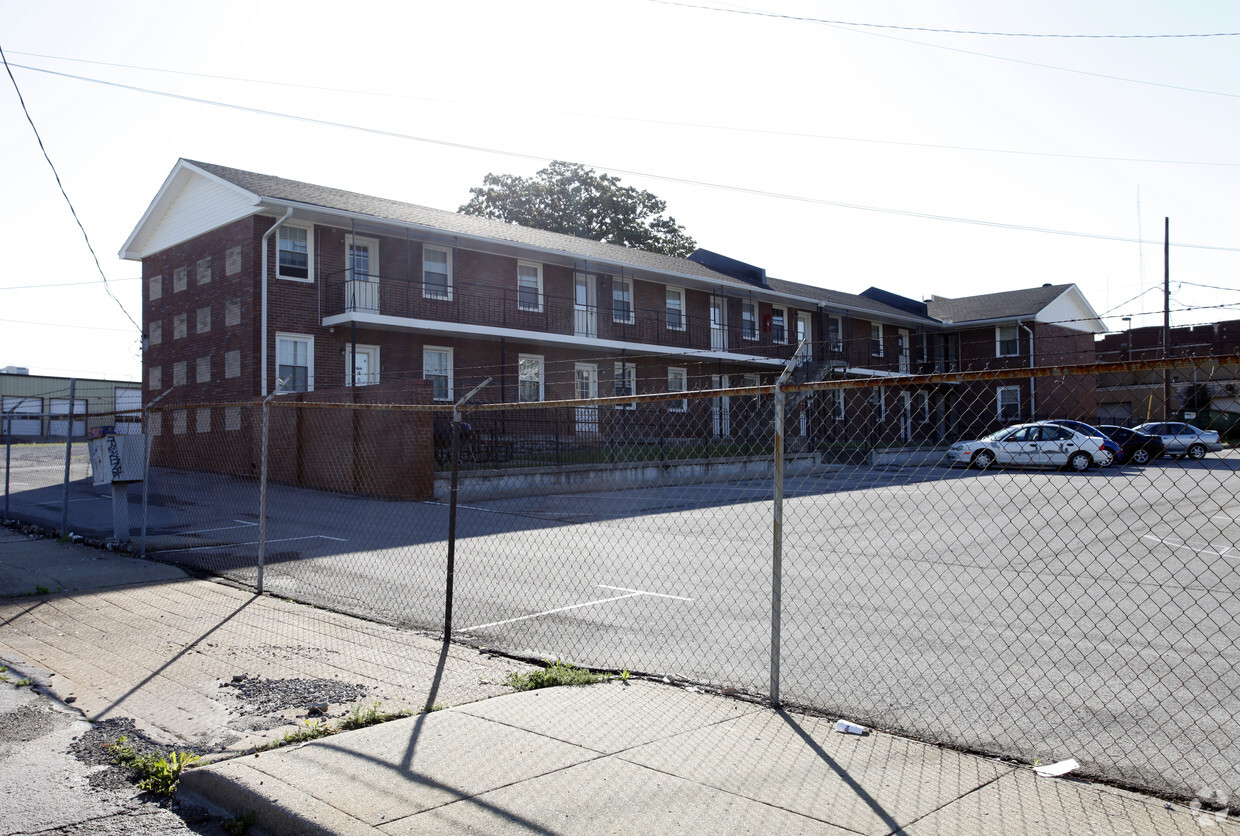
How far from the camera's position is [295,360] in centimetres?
2364

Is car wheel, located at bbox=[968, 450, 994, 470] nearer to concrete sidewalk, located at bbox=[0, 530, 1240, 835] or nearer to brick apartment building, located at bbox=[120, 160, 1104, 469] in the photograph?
concrete sidewalk, located at bbox=[0, 530, 1240, 835]

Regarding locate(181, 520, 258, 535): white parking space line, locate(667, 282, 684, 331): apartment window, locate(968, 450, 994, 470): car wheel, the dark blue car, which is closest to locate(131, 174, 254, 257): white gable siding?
locate(181, 520, 258, 535): white parking space line

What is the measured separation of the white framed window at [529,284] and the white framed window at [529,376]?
1.72 meters

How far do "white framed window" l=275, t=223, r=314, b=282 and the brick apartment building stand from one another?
0.04 meters

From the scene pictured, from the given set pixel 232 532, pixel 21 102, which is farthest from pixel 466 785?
pixel 21 102

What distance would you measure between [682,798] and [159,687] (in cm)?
382

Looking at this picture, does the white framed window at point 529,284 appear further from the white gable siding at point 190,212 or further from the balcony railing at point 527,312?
the white gable siding at point 190,212

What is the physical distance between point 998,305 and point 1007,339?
3.66 m

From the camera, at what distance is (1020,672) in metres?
6.05

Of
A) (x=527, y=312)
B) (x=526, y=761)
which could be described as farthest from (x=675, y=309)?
(x=526, y=761)

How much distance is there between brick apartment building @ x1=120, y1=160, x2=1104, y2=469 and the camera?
23.2m

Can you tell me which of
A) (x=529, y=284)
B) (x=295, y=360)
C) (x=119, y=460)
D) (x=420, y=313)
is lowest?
(x=119, y=460)

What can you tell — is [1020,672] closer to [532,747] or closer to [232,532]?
[532,747]

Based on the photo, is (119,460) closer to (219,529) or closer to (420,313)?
(219,529)
